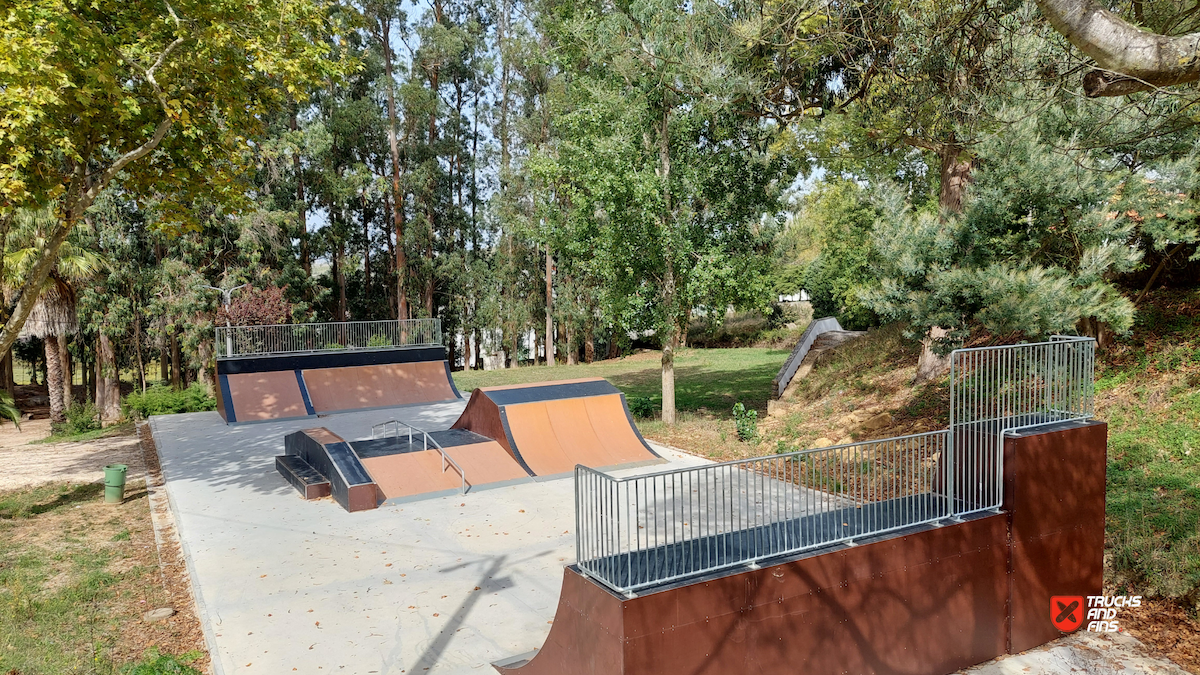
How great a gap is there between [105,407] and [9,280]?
6026 millimetres

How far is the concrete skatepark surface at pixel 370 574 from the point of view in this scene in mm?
6426

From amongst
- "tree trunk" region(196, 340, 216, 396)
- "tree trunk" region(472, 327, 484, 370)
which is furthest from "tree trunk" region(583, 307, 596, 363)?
"tree trunk" region(196, 340, 216, 396)

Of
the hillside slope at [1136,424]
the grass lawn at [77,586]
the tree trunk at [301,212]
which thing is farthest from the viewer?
the tree trunk at [301,212]

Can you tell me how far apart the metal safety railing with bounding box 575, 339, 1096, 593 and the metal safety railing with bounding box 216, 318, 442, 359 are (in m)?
18.3

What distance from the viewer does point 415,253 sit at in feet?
111

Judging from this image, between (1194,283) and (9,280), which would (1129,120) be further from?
(9,280)

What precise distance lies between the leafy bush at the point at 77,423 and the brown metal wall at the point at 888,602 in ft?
58.2

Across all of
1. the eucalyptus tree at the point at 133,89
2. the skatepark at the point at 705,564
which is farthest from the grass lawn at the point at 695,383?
the eucalyptus tree at the point at 133,89

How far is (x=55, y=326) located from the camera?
19.0 metres

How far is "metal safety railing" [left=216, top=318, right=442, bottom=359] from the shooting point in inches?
865

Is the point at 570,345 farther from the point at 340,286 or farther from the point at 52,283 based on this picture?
the point at 52,283

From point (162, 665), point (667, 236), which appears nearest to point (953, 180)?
point (667, 236)

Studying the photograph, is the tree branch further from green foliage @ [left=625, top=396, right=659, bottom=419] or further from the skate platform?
the skate platform
